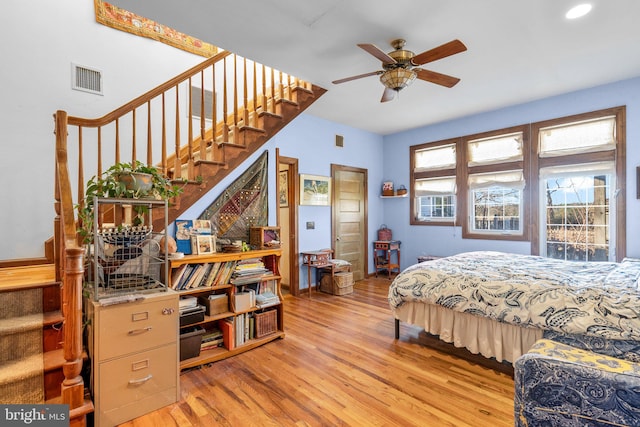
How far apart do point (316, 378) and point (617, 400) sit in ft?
5.59

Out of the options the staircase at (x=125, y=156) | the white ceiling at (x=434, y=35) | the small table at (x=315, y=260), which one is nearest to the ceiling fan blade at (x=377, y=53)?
the white ceiling at (x=434, y=35)

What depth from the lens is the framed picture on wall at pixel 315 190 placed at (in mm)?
4695

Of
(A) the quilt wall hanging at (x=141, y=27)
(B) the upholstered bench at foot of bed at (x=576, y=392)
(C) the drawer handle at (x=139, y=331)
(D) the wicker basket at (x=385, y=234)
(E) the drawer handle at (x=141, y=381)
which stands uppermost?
(A) the quilt wall hanging at (x=141, y=27)

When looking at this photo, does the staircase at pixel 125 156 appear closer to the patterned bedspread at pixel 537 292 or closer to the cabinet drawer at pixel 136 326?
the cabinet drawer at pixel 136 326

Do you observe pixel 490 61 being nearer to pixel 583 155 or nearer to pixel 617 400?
pixel 583 155

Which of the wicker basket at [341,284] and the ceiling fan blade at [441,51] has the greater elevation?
the ceiling fan blade at [441,51]

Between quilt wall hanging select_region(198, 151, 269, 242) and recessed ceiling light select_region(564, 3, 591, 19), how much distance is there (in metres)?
3.06

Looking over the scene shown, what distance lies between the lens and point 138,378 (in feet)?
6.10

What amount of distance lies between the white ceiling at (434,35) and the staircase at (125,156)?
441 mm

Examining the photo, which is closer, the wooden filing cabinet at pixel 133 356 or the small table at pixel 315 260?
the wooden filing cabinet at pixel 133 356

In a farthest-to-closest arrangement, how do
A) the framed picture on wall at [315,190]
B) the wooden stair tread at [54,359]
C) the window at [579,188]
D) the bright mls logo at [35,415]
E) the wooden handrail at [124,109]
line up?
the framed picture on wall at [315,190] < the window at [579,188] < the wooden handrail at [124,109] < the wooden stair tread at [54,359] < the bright mls logo at [35,415]

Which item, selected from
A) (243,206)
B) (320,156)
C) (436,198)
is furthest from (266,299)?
(436,198)

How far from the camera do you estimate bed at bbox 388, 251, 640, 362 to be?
1898 millimetres

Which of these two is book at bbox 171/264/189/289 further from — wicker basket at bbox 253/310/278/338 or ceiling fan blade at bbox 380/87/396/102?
ceiling fan blade at bbox 380/87/396/102
